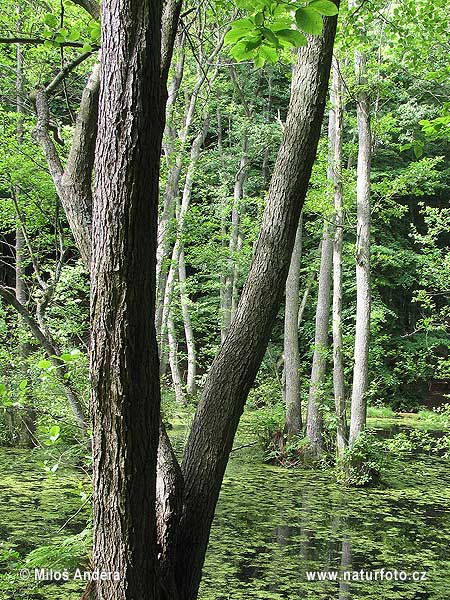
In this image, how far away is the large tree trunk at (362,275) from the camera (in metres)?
9.03

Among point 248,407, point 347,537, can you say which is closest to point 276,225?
point 347,537

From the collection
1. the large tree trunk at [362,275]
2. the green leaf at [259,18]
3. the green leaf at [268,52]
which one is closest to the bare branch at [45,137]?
the green leaf at [268,52]

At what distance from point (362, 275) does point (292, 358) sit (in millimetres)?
2443

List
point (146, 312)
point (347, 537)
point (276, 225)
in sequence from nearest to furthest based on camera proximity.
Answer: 1. point (146, 312)
2. point (276, 225)
3. point (347, 537)

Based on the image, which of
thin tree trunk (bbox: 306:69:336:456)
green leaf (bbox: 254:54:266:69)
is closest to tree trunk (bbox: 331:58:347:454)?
thin tree trunk (bbox: 306:69:336:456)

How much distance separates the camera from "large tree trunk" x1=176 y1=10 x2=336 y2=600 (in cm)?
218

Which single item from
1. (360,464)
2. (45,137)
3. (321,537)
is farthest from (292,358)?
(45,137)

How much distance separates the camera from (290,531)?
6.53m

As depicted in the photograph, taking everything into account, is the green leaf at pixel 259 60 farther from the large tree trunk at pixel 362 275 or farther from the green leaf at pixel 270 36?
the large tree trunk at pixel 362 275

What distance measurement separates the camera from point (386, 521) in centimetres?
704

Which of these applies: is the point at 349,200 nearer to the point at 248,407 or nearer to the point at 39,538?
the point at 248,407

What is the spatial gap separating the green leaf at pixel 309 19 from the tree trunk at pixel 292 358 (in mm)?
9184

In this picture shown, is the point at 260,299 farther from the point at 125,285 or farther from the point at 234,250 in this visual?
the point at 234,250

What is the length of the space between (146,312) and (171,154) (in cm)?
789
